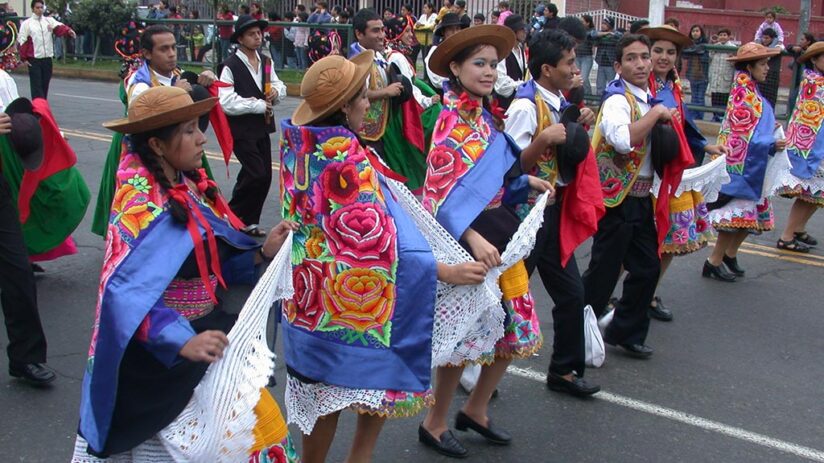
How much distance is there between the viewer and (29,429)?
190 inches

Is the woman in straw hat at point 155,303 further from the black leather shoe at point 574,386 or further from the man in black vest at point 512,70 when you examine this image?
the man in black vest at point 512,70

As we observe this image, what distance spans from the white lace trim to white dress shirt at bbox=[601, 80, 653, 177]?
2.74m

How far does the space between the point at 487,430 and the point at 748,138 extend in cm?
404

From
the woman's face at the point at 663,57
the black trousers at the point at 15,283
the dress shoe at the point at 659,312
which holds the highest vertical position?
the woman's face at the point at 663,57

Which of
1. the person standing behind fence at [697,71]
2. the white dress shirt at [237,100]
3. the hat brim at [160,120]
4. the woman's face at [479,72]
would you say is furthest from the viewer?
the person standing behind fence at [697,71]

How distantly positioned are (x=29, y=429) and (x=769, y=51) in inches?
227

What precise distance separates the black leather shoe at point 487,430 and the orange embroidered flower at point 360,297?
4.60ft

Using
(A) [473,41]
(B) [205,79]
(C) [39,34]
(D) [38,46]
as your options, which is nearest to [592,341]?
(A) [473,41]

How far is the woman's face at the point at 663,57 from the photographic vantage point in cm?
598

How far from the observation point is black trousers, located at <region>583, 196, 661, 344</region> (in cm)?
568

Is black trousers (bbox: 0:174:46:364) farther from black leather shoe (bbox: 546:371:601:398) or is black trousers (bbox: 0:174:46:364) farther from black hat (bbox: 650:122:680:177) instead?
black hat (bbox: 650:122:680:177)

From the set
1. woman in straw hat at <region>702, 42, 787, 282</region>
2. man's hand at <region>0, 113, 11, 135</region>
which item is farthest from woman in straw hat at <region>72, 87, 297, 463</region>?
woman in straw hat at <region>702, 42, 787, 282</region>

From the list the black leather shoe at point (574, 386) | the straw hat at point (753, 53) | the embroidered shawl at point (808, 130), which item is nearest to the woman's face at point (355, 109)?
the black leather shoe at point (574, 386)

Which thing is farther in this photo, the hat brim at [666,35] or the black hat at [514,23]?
the black hat at [514,23]
